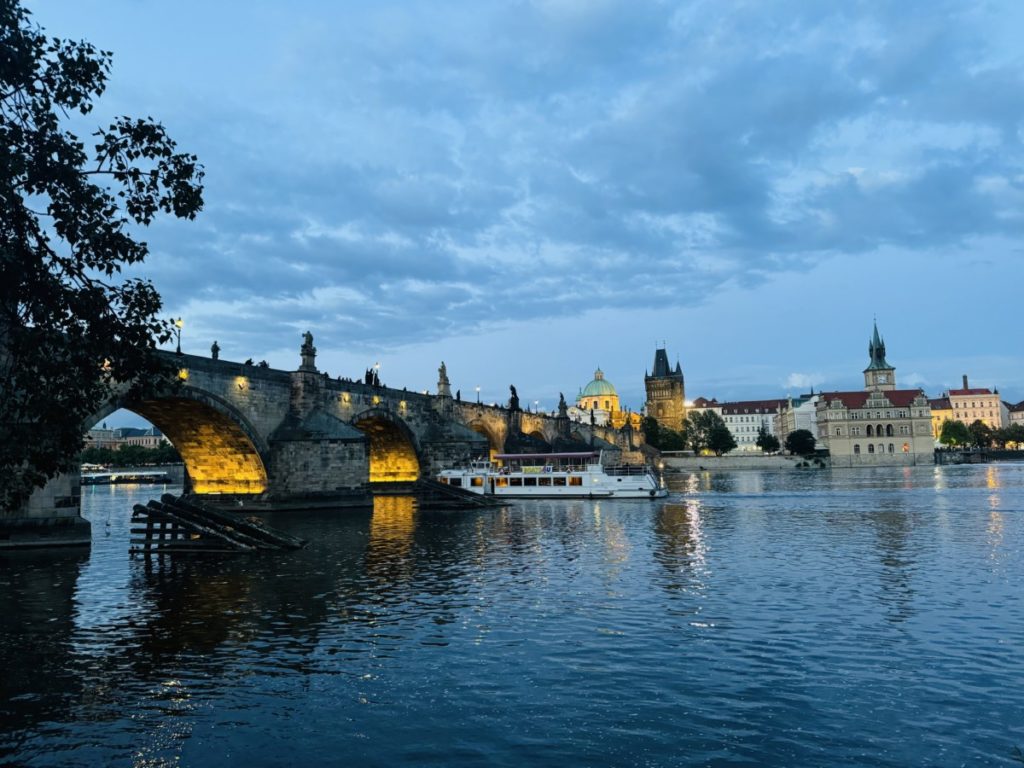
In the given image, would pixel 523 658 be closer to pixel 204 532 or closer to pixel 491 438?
pixel 204 532

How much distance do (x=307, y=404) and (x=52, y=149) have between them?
1585 inches

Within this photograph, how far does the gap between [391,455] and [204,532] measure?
4232 cm

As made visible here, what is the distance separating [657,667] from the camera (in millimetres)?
11750

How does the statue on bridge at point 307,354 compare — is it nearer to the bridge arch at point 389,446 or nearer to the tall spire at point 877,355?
A: the bridge arch at point 389,446

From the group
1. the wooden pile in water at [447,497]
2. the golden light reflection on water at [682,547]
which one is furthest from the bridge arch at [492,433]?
the golden light reflection on water at [682,547]

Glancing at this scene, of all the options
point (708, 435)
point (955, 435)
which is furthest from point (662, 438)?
point (955, 435)

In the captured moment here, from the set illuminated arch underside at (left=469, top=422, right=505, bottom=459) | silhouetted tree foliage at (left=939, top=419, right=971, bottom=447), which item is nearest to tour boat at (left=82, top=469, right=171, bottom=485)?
illuminated arch underside at (left=469, top=422, right=505, bottom=459)

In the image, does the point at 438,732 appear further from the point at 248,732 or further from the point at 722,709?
the point at 722,709

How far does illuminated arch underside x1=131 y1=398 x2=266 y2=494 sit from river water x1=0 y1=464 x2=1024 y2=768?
18.3 m

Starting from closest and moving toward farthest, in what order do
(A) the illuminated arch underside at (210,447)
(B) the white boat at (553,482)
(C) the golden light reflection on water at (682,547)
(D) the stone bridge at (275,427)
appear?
(C) the golden light reflection on water at (682,547), (D) the stone bridge at (275,427), (A) the illuminated arch underside at (210,447), (B) the white boat at (553,482)

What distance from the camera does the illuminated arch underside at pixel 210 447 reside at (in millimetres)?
43156

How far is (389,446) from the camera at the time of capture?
6750cm

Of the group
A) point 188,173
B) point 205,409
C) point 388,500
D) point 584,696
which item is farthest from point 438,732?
point 388,500

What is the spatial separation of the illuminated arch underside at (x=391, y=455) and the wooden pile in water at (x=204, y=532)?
3466 centimetres
